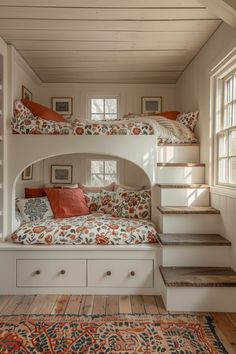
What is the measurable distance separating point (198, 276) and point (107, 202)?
1.42 metres

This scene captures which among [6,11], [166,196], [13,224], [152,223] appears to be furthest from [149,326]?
[6,11]

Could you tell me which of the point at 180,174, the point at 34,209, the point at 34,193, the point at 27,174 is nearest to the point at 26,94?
the point at 27,174

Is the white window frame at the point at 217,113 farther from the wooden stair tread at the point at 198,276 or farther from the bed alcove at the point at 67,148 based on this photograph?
the wooden stair tread at the point at 198,276

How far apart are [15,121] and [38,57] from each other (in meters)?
0.83

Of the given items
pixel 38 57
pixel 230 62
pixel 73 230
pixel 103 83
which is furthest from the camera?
pixel 103 83

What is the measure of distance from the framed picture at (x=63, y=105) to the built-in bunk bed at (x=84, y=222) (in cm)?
99

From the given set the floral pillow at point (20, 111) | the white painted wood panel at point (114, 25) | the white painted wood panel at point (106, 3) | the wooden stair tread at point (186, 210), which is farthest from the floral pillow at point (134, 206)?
the white painted wood panel at point (106, 3)

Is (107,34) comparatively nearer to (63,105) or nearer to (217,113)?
(217,113)

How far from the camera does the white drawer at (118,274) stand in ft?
8.09

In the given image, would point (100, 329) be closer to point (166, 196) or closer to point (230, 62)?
point (166, 196)

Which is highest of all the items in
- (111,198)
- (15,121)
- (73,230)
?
(15,121)

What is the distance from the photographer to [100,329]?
1932 millimetres

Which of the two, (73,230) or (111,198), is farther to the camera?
(111,198)

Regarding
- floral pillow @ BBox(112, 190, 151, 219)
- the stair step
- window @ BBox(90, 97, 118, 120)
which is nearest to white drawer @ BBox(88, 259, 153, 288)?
the stair step
